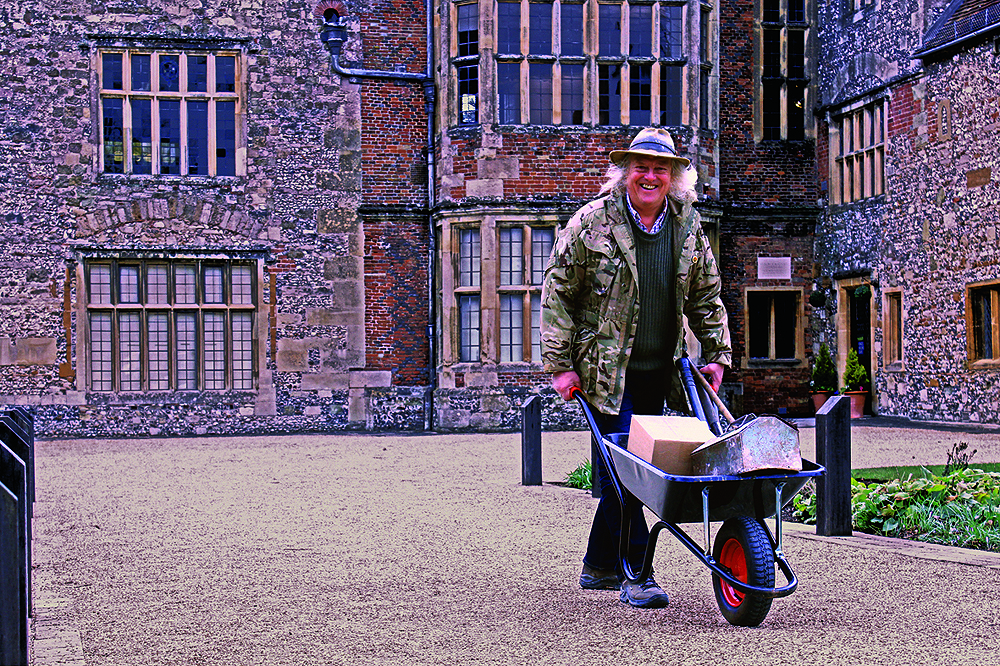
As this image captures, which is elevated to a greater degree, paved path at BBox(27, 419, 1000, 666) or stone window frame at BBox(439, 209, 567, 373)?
stone window frame at BBox(439, 209, 567, 373)

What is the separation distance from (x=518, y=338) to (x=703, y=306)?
13288 millimetres

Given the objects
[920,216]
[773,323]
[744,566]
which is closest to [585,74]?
[920,216]

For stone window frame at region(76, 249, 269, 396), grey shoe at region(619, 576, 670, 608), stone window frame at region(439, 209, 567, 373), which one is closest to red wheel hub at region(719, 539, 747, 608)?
grey shoe at region(619, 576, 670, 608)

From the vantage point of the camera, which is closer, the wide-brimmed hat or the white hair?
the wide-brimmed hat

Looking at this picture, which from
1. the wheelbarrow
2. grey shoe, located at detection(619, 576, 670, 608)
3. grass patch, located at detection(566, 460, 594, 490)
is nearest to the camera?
the wheelbarrow

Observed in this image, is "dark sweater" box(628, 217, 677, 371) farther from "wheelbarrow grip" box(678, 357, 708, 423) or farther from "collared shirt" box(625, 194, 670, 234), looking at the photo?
"wheelbarrow grip" box(678, 357, 708, 423)

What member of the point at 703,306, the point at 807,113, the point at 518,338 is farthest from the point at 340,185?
the point at 703,306

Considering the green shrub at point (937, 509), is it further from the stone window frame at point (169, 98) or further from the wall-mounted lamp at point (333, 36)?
the stone window frame at point (169, 98)

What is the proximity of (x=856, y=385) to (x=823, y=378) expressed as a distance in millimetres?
624

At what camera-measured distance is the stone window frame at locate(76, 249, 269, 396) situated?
64.7 ft

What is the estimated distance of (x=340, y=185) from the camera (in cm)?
2030

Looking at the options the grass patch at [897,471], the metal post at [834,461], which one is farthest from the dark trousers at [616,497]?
the grass patch at [897,471]

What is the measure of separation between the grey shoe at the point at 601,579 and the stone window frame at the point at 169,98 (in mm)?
14996

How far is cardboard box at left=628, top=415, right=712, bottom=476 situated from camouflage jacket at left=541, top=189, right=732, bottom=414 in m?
0.38
